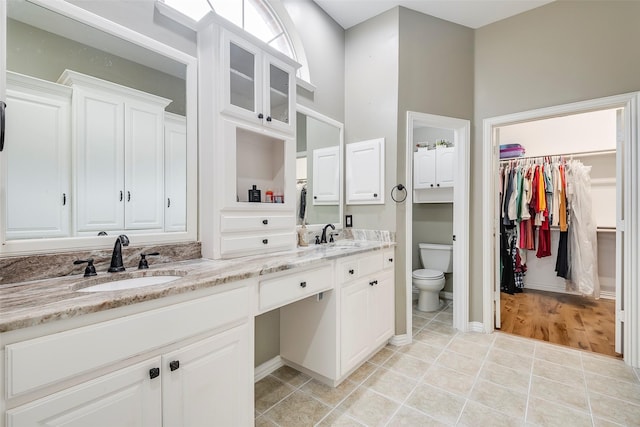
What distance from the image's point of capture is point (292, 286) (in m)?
1.54

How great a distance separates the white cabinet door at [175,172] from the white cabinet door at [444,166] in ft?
9.57

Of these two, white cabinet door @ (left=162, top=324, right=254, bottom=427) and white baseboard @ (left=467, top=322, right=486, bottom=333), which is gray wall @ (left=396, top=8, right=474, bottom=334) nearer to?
white baseboard @ (left=467, top=322, right=486, bottom=333)

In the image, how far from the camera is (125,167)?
138 centimetres

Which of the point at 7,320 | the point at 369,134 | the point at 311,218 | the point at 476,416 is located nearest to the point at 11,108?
the point at 7,320

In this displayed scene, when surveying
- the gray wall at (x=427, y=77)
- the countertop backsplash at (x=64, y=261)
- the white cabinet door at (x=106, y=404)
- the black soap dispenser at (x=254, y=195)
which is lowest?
the white cabinet door at (x=106, y=404)

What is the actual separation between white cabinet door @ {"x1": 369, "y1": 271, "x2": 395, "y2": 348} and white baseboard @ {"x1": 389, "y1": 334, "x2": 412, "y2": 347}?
0.36 feet

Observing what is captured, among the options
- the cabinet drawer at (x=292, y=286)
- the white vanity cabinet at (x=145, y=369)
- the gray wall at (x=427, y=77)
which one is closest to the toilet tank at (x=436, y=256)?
the gray wall at (x=427, y=77)

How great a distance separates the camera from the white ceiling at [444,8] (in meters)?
2.44

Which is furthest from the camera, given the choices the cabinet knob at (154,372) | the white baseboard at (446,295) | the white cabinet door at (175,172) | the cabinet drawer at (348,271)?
the white baseboard at (446,295)

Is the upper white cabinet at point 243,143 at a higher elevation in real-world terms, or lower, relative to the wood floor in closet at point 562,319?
higher

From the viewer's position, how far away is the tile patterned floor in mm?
1575

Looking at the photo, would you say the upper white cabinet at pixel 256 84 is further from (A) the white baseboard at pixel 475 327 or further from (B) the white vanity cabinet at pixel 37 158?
(A) the white baseboard at pixel 475 327

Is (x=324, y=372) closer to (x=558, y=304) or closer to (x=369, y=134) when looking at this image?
(x=369, y=134)

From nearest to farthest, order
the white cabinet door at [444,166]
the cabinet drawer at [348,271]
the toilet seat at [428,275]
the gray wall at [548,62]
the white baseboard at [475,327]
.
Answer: the cabinet drawer at [348,271] → the gray wall at [548,62] → the white baseboard at [475,327] → the toilet seat at [428,275] → the white cabinet door at [444,166]
